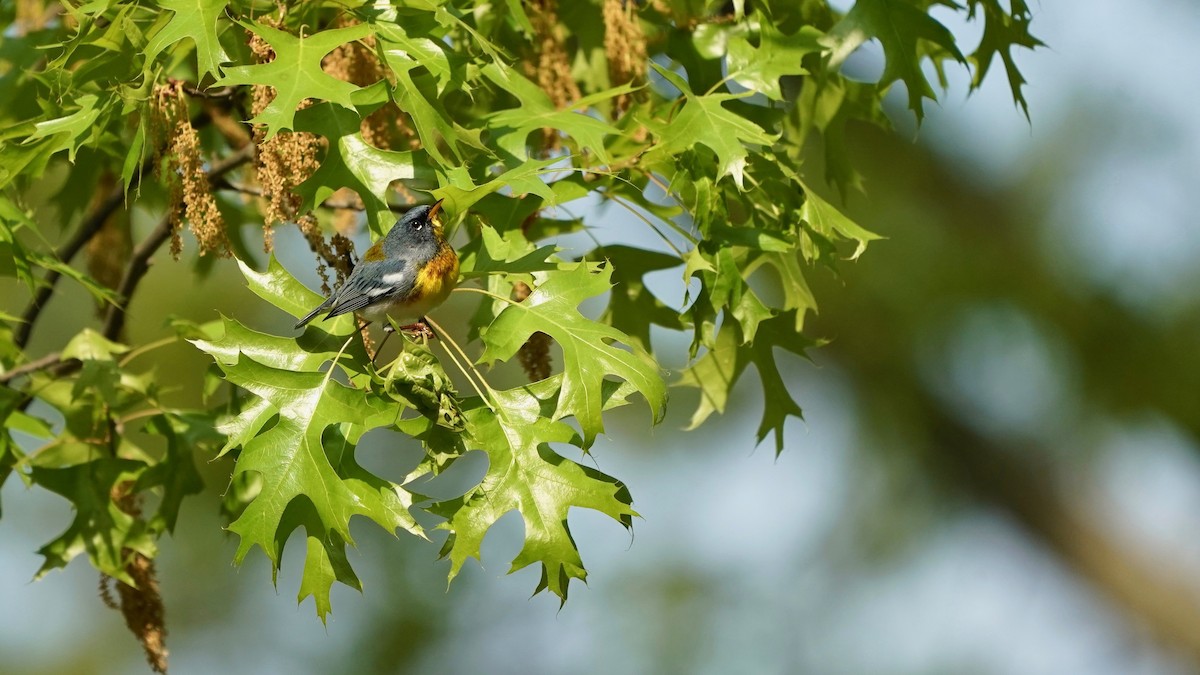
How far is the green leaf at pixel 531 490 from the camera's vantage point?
7.11ft

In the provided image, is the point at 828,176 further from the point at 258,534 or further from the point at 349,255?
the point at 258,534

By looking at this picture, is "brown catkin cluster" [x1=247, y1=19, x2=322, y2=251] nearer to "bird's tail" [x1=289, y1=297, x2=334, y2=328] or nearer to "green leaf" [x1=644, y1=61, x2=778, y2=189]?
"bird's tail" [x1=289, y1=297, x2=334, y2=328]

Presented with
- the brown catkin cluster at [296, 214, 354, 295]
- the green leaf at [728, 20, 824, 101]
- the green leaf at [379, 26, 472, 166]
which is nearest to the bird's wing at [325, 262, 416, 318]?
the brown catkin cluster at [296, 214, 354, 295]

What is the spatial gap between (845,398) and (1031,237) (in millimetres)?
1823

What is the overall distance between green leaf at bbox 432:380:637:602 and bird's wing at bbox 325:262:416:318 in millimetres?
272

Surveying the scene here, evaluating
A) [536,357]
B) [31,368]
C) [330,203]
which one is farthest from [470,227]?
[31,368]

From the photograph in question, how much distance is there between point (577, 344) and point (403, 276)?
0.35 m

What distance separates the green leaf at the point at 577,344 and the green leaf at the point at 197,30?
710 mm

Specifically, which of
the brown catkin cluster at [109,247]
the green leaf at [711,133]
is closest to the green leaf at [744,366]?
the green leaf at [711,133]

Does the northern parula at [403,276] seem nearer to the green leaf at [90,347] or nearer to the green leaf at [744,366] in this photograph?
the green leaf at [744,366]

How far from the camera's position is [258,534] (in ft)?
6.98

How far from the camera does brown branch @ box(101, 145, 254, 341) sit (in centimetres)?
301

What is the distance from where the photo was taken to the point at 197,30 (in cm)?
212

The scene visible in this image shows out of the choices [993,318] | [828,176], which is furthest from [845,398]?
[828,176]
